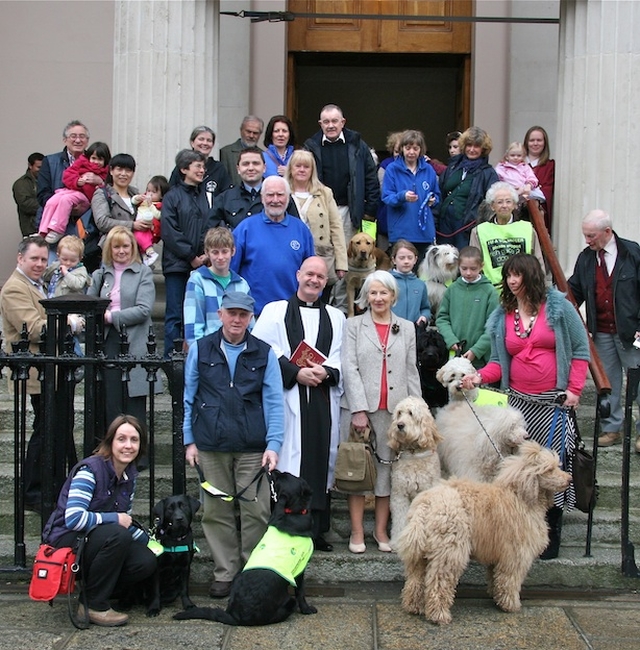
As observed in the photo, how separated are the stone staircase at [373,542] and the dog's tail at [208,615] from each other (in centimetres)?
72

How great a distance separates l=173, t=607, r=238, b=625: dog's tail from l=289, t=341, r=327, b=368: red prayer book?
5.38 feet

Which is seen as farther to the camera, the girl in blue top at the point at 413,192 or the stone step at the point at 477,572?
the girl in blue top at the point at 413,192

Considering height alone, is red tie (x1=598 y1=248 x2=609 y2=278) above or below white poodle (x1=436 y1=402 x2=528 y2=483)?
above

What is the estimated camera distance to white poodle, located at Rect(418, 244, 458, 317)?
8.31 metres

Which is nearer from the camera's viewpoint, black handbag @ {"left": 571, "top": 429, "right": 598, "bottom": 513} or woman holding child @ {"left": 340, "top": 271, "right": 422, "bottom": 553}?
black handbag @ {"left": 571, "top": 429, "right": 598, "bottom": 513}

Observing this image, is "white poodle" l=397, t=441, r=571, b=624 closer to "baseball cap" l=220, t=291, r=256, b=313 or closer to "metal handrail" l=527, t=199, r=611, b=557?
"metal handrail" l=527, t=199, r=611, b=557

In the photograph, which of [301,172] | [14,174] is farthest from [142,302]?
[14,174]

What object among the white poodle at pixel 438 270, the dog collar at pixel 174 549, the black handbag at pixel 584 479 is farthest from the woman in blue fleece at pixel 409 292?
the dog collar at pixel 174 549

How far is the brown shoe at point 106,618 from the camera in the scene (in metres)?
5.87

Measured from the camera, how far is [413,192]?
29.5 ft

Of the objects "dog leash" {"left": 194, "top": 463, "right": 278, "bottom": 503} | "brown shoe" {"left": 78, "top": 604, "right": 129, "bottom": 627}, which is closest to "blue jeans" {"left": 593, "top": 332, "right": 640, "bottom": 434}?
"dog leash" {"left": 194, "top": 463, "right": 278, "bottom": 503}

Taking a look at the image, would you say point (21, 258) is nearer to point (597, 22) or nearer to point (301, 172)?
point (301, 172)

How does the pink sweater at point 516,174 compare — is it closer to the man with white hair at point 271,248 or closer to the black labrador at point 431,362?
the black labrador at point 431,362

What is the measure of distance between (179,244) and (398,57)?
234 inches
